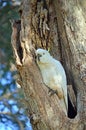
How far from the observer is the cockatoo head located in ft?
10.9

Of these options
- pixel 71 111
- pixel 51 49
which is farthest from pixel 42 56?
pixel 71 111

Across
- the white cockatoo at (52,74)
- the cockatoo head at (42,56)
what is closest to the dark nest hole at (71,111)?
the white cockatoo at (52,74)

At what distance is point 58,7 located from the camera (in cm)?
372

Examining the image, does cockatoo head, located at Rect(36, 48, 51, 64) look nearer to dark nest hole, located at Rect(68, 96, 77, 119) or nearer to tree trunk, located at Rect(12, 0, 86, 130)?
tree trunk, located at Rect(12, 0, 86, 130)

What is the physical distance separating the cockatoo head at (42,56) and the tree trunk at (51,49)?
0.09 m

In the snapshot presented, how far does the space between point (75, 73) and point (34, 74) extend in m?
0.34

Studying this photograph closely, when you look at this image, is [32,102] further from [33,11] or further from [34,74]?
[33,11]

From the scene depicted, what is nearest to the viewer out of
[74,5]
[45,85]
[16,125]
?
[45,85]

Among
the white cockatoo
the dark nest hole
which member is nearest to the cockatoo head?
the white cockatoo

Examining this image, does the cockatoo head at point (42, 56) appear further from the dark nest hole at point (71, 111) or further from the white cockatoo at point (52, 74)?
the dark nest hole at point (71, 111)

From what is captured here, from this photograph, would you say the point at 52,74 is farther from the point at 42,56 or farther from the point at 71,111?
the point at 71,111

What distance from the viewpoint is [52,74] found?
333 centimetres

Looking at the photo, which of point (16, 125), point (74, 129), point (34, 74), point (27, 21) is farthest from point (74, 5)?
point (16, 125)

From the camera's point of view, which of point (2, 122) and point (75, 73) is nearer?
point (75, 73)
